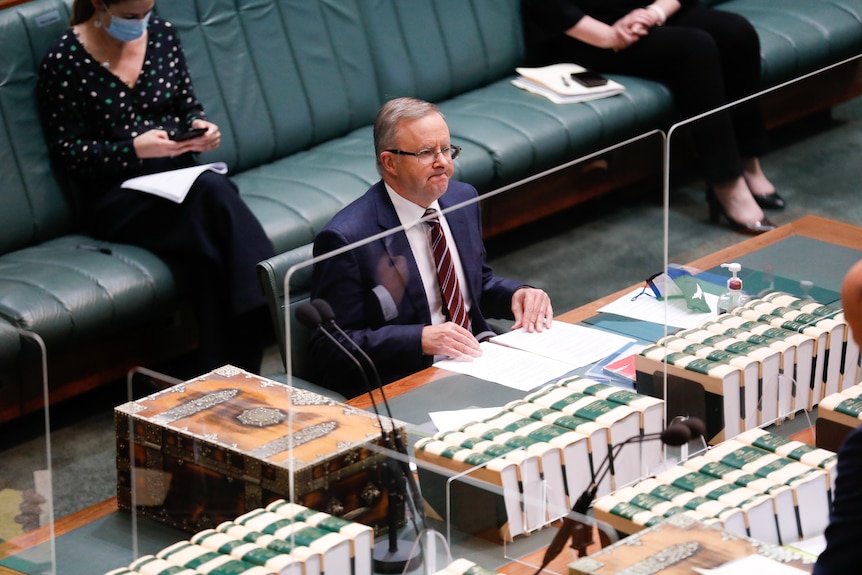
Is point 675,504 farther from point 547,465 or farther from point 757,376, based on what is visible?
point 757,376

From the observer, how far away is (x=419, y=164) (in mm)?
Answer: 3205

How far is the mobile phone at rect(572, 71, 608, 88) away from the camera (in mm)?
5320

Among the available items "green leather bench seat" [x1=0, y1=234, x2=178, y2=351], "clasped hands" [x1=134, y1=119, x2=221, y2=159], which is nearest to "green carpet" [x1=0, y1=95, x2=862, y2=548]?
"green leather bench seat" [x1=0, y1=234, x2=178, y2=351]

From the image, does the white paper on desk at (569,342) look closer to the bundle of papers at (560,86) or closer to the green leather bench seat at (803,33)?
the bundle of papers at (560,86)

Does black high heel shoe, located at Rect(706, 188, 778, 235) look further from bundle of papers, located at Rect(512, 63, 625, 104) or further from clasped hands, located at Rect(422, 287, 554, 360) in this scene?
bundle of papers, located at Rect(512, 63, 625, 104)

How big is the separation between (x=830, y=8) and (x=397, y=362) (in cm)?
386

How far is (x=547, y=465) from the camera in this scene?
220 centimetres

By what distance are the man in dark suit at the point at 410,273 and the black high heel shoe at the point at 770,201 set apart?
0.54m

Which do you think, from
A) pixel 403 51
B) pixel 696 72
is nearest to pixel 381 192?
pixel 403 51

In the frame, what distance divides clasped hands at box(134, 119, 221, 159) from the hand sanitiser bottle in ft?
6.46

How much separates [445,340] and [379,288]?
14.0 inches

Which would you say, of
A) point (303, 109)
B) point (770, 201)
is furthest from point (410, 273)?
point (303, 109)

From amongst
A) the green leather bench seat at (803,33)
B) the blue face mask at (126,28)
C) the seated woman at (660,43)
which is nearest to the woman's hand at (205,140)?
the blue face mask at (126,28)

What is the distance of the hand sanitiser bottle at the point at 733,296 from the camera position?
9.33 ft
